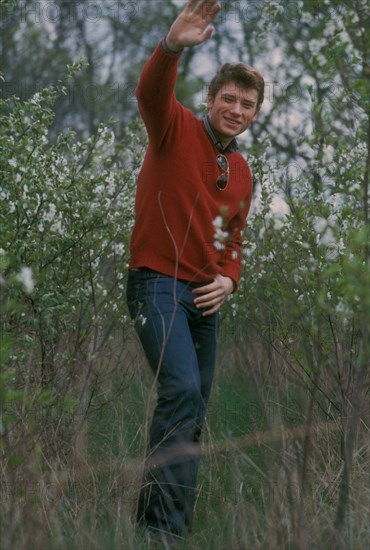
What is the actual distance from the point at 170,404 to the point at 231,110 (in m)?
1.31

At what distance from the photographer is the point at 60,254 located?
4820 millimetres

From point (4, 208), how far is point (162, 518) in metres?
1.70

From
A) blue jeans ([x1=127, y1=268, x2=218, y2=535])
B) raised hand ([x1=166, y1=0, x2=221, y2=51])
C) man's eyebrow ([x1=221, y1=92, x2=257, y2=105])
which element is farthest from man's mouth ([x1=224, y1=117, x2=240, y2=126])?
blue jeans ([x1=127, y1=268, x2=218, y2=535])

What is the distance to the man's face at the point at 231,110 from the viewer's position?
160 inches

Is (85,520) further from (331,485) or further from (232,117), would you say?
(232,117)

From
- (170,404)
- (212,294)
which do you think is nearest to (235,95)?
(212,294)

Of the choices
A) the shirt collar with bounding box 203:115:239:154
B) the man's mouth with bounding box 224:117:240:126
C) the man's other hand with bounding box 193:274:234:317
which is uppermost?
→ the man's mouth with bounding box 224:117:240:126

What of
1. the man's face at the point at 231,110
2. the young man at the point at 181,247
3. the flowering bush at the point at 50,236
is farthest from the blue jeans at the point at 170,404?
the man's face at the point at 231,110

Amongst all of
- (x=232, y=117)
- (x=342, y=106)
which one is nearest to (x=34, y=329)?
(x=232, y=117)

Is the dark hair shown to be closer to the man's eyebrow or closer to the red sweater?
the man's eyebrow

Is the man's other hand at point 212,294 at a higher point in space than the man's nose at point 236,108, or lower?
lower

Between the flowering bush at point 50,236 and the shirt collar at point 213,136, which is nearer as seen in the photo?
the shirt collar at point 213,136

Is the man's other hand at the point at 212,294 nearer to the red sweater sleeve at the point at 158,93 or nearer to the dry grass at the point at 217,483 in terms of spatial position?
the dry grass at the point at 217,483

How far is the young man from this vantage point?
12.0 ft
